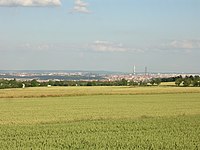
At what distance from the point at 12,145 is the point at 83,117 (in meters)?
16.1

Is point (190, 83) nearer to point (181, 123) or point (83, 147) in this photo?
point (181, 123)

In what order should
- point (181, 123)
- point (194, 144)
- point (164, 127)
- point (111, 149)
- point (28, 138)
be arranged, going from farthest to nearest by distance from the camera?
1. point (181, 123)
2. point (164, 127)
3. point (28, 138)
4. point (194, 144)
5. point (111, 149)

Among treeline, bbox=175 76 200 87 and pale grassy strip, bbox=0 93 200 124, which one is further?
treeline, bbox=175 76 200 87

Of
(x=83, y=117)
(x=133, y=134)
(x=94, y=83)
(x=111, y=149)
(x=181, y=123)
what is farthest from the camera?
(x=94, y=83)

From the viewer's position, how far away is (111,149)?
54.6ft

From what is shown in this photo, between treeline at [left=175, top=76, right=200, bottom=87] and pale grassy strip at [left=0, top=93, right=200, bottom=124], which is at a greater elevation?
treeline at [left=175, top=76, right=200, bottom=87]

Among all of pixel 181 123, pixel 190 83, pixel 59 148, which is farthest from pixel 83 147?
pixel 190 83

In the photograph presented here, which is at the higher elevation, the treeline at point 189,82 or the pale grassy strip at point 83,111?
the treeline at point 189,82

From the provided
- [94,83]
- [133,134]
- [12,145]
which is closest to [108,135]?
[133,134]

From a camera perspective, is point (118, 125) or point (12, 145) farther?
point (118, 125)

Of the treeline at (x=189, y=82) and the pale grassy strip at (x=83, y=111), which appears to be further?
the treeline at (x=189, y=82)

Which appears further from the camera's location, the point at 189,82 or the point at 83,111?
the point at 189,82

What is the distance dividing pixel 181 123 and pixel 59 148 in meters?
11.1

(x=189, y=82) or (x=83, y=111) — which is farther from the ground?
(x=189, y=82)
